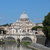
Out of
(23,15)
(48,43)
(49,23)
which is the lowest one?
(48,43)

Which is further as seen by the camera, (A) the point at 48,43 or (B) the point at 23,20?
(B) the point at 23,20

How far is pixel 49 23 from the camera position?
34.8m

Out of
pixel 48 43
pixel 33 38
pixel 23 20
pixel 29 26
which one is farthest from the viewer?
pixel 23 20

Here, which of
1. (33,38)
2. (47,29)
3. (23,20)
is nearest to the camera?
(47,29)

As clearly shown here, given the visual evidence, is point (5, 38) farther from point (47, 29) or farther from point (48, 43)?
point (47, 29)

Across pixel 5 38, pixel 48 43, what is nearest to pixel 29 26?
pixel 5 38

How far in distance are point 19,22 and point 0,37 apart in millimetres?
43482

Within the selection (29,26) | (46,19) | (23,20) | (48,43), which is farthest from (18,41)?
(23,20)

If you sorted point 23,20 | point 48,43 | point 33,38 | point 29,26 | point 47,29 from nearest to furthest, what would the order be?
point 47,29 → point 48,43 → point 33,38 → point 29,26 → point 23,20

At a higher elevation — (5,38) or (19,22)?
(19,22)

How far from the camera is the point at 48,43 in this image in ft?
127

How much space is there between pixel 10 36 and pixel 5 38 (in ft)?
4.48

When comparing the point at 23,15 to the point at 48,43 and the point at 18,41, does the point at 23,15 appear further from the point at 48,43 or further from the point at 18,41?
the point at 48,43

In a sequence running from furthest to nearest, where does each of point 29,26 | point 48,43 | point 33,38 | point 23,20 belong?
point 23,20
point 29,26
point 33,38
point 48,43
